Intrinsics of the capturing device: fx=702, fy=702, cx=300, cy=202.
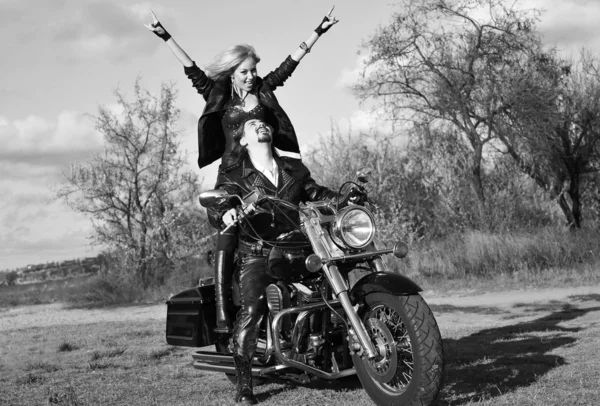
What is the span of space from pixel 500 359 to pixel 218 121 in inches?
120

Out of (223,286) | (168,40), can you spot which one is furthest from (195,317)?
(168,40)

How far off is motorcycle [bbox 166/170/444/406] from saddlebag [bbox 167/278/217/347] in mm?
486

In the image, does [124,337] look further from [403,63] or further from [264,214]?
[403,63]

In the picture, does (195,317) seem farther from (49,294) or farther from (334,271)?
(49,294)

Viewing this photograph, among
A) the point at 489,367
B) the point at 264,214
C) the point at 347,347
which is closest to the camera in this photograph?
the point at 347,347

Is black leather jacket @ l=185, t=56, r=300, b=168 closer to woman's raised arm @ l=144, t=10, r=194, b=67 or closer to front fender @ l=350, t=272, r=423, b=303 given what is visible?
woman's raised arm @ l=144, t=10, r=194, b=67

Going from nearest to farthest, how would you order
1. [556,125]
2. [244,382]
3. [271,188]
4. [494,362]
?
[244,382], [271,188], [494,362], [556,125]

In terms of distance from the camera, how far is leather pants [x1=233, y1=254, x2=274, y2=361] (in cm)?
462

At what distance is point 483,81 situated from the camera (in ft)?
64.0

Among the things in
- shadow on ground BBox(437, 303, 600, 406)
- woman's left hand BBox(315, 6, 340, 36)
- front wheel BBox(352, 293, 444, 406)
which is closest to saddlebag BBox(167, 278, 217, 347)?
front wheel BBox(352, 293, 444, 406)

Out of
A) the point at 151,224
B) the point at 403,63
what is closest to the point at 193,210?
the point at 151,224

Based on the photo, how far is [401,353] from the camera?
13.2ft

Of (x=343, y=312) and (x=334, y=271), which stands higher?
(x=334, y=271)

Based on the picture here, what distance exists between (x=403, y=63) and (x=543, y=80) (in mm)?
3947
